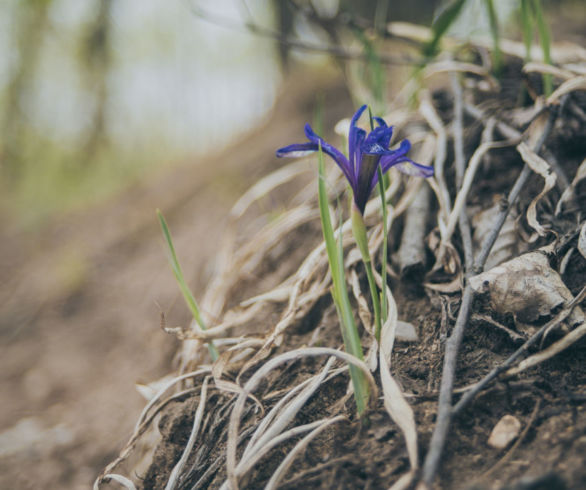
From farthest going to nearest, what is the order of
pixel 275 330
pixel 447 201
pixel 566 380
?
1. pixel 447 201
2. pixel 275 330
3. pixel 566 380

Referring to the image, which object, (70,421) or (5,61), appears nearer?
(70,421)

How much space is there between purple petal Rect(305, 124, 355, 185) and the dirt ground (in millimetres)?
1067

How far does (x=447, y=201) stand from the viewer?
1.09 m

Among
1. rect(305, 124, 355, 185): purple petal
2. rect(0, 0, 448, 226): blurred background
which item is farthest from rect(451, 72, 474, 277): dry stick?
rect(0, 0, 448, 226): blurred background

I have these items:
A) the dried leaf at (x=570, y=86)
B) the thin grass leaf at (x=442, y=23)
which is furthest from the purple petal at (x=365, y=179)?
the thin grass leaf at (x=442, y=23)

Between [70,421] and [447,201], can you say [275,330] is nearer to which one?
[447,201]

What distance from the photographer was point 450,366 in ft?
2.26

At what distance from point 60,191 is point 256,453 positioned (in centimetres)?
818

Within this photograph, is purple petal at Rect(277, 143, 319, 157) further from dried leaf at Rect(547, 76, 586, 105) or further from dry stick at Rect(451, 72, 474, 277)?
dried leaf at Rect(547, 76, 586, 105)

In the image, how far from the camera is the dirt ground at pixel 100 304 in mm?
1452

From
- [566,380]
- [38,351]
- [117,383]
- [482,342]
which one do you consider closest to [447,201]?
[482,342]

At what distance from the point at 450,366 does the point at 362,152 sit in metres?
0.42

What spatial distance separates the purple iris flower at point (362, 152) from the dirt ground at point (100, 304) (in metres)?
1.06

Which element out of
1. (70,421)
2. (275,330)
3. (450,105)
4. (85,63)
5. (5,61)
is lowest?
(70,421)
